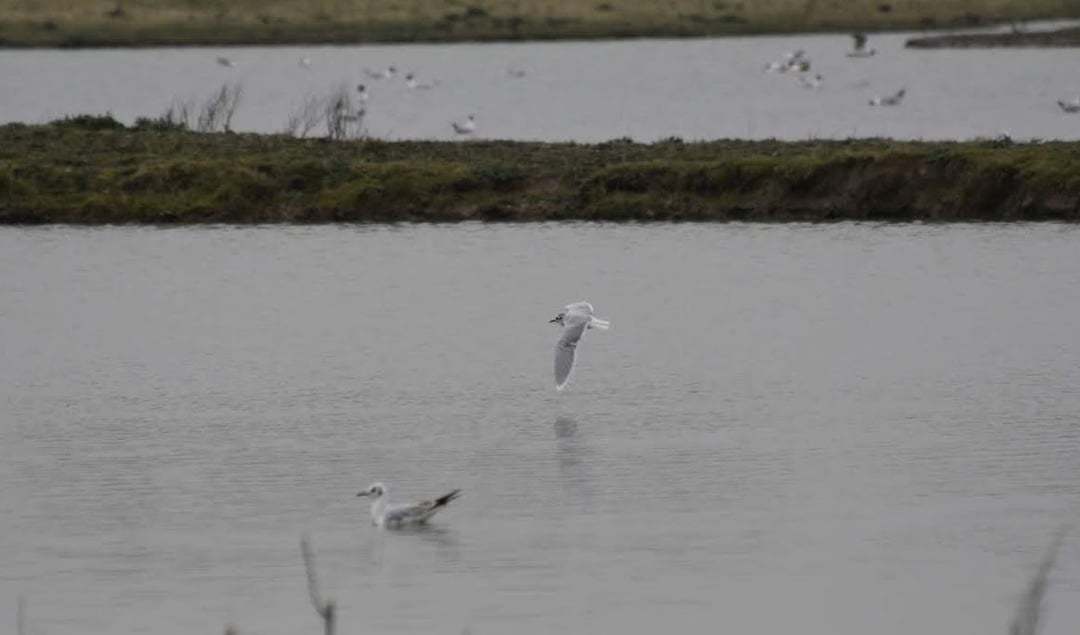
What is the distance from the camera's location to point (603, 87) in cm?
5278

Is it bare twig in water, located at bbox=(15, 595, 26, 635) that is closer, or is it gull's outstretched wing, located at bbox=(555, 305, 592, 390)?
bare twig in water, located at bbox=(15, 595, 26, 635)

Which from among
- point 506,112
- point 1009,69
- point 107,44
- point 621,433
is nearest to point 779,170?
point 621,433

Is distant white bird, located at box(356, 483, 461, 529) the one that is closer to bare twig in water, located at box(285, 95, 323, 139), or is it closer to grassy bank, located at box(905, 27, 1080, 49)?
bare twig in water, located at box(285, 95, 323, 139)

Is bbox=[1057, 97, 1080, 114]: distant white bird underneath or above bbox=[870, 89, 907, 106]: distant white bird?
underneath

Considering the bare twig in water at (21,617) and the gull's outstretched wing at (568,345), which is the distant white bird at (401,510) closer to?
the bare twig in water at (21,617)

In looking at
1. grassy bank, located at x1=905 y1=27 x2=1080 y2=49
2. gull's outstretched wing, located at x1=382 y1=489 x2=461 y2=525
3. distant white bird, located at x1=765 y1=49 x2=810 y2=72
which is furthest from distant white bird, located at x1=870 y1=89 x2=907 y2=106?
gull's outstretched wing, located at x1=382 y1=489 x2=461 y2=525

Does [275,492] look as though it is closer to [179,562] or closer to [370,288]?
[179,562]

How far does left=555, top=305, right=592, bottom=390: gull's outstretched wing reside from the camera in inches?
685

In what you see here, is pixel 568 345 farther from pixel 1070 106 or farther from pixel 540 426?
pixel 1070 106

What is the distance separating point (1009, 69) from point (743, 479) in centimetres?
4136

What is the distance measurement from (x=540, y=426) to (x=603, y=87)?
36.6 metres

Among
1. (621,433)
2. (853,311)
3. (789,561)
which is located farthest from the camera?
(853,311)

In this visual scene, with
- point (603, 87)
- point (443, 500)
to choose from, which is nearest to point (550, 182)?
point (443, 500)

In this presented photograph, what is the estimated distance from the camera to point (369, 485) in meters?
14.6
